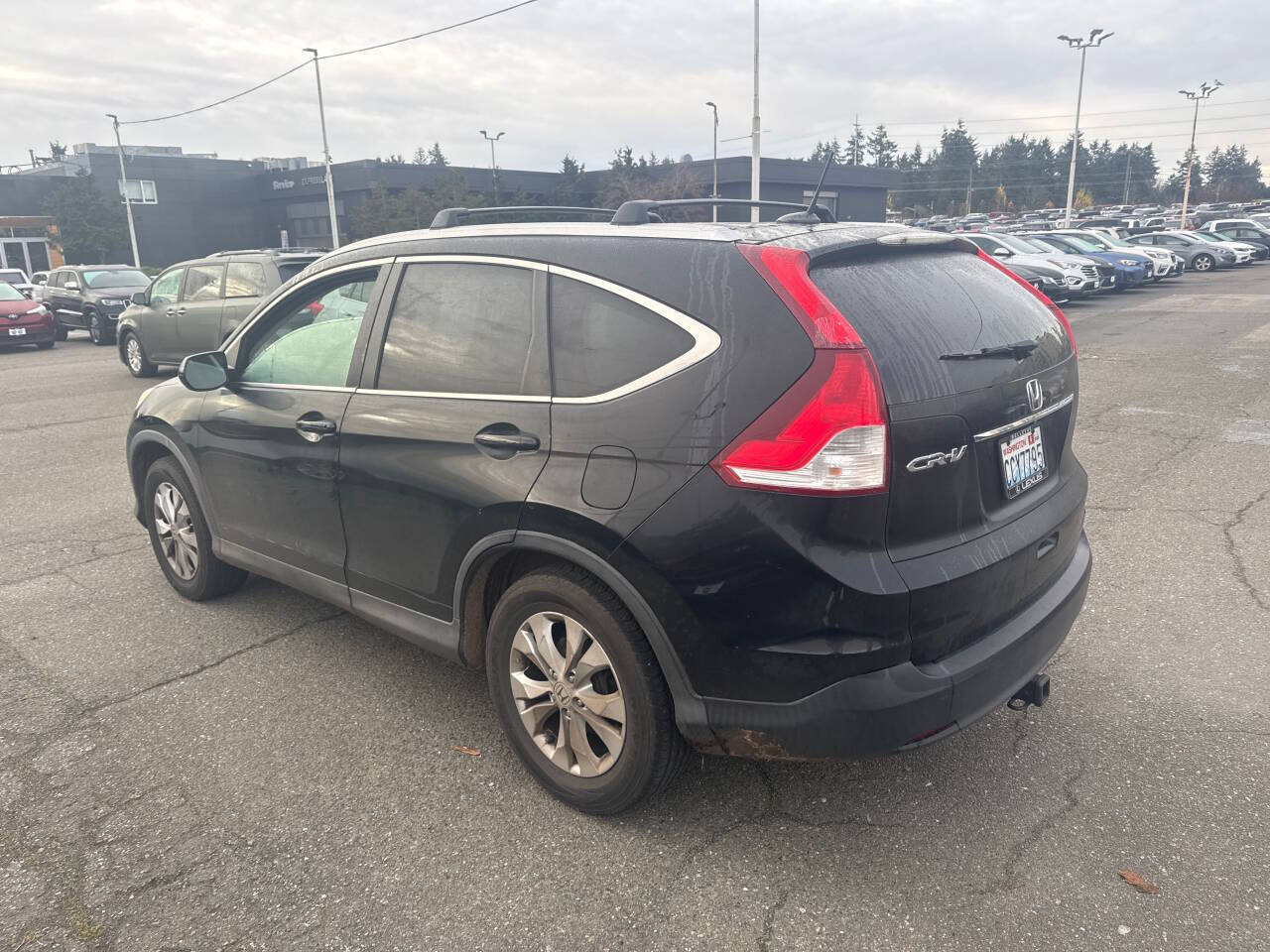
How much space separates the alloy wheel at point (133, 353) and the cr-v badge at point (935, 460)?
14116 millimetres

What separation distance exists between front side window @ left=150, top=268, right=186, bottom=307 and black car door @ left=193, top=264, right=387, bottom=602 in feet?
34.1

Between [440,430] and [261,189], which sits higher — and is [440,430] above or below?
below

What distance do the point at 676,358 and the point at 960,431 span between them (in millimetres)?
806

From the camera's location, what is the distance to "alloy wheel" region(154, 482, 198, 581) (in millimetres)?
4520

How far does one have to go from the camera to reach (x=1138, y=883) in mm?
2490

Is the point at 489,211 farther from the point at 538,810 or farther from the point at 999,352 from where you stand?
the point at 538,810

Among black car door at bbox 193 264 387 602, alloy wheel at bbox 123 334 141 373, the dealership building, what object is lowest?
alloy wheel at bbox 123 334 141 373

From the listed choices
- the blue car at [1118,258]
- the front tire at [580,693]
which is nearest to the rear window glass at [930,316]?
the front tire at [580,693]

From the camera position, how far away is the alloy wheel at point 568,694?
271cm

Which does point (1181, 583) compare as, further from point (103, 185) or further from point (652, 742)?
point (103, 185)

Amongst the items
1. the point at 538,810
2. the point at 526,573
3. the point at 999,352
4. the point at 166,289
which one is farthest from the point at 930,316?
the point at 166,289

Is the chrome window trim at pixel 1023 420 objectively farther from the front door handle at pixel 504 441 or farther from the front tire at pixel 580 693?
the front door handle at pixel 504 441

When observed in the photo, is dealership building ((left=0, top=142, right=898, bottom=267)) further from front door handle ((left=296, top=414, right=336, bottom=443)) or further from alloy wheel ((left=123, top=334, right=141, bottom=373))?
front door handle ((left=296, top=414, right=336, bottom=443))

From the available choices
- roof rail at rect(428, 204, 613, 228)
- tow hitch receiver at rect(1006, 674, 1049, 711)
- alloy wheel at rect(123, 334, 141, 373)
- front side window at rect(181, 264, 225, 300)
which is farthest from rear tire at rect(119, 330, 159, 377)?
tow hitch receiver at rect(1006, 674, 1049, 711)
